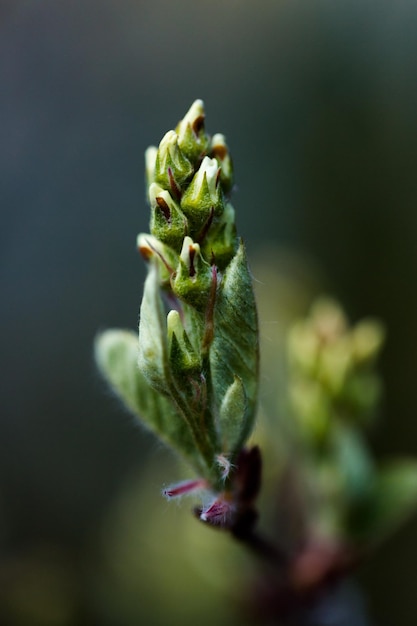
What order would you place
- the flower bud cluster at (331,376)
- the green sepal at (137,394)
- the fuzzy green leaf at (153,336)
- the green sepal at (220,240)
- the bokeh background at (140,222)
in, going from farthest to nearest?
the bokeh background at (140,222)
the flower bud cluster at (331,376)
the green sepal at (137,394)
the green sepal at (220,240)
the fuzzy green leaf at (153,336)

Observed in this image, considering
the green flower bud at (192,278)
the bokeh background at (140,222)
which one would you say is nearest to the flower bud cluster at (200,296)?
the green flower bud at (192,278)

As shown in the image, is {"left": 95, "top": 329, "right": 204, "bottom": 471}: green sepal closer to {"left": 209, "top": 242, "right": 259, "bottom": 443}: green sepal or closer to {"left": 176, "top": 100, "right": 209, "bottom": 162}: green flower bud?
{"left": 209, "top": 242, "right": 259, "bottom": 443}: green sepal

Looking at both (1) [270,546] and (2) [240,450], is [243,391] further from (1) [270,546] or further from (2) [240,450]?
(1) [270,546]

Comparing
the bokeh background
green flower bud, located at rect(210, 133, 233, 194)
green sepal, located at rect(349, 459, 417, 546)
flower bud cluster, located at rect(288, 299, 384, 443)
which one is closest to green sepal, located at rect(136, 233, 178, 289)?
green flower bud, located at rect(210, 133, 233, 194)

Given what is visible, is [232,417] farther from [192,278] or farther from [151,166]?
[151,166]

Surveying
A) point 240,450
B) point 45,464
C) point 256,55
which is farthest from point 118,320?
point 240,450

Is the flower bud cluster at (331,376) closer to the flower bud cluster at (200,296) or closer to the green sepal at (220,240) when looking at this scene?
the flower bud cluster at (200,296)
